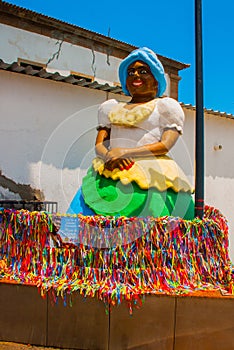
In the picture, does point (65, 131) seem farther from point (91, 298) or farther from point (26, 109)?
point (91, 298)

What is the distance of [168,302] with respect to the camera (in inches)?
102

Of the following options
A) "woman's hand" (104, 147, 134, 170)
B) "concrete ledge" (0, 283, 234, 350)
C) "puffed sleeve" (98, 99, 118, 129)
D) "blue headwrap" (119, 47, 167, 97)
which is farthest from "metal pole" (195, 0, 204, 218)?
"puffed sleeve" (98, 99, 118, 129)

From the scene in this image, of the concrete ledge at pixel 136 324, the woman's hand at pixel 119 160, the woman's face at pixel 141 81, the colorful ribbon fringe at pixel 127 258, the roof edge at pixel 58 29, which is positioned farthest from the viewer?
the roof edge at pixel 58 29

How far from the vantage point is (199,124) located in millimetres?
2994

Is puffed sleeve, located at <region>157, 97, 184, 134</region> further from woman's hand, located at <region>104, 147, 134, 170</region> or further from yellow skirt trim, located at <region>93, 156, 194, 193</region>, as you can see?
woman's hand, located at <region>104, 147, 134, 170</region>

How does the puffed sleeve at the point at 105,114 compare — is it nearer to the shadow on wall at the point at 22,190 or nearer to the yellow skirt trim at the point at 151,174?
the yellow skirt trim at the point at 151,174

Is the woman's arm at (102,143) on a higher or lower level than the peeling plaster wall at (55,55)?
lower

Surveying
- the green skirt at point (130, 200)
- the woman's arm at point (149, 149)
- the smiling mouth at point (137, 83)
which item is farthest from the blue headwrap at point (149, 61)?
the green skirt at point (130, 200)

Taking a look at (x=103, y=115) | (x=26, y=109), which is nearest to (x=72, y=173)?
(x=26, y=109)

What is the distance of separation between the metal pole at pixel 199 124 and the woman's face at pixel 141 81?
462mm

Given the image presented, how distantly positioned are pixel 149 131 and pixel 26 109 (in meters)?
3.66

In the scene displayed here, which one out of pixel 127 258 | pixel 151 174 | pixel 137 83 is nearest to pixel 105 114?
pixel 137 83

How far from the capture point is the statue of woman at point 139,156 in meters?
2.99

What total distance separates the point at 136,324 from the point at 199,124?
1.50 meters
